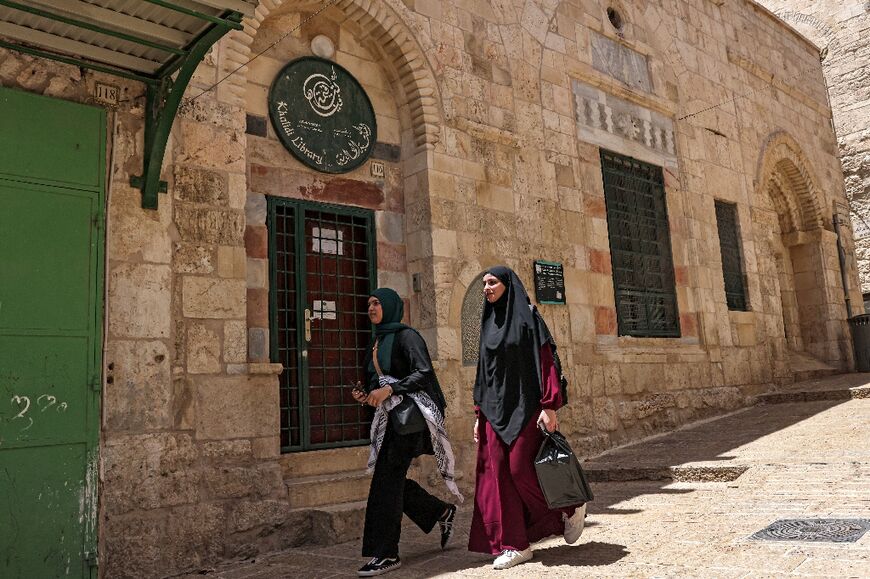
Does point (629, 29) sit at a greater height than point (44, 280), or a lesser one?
greater

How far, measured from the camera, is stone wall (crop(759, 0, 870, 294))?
57.2 feet

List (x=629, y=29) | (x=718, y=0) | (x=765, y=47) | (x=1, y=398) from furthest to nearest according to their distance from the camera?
(x=765, y=47), (x=718, y=0), (x=629, y=29), (x=1, y=398)

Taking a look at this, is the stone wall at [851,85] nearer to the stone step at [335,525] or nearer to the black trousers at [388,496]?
the stone step at [335,525]

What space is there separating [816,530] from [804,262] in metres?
10.1

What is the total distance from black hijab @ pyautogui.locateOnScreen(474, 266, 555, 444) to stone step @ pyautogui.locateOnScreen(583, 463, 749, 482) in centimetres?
265

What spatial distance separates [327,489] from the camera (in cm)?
528

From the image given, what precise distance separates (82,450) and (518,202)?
15.0 ft

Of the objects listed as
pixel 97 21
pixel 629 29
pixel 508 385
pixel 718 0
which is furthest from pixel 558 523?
pixel 718 0

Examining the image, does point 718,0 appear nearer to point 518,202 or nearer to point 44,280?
point 518,202

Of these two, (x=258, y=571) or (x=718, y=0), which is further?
(x=718, y=0)

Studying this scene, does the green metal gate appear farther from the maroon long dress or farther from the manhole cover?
the manhole cover

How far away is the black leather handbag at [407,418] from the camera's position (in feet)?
13.1

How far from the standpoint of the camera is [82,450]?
403cm

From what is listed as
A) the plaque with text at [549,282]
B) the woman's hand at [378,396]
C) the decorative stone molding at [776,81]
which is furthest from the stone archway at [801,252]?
the woman's hand at [378,396]
